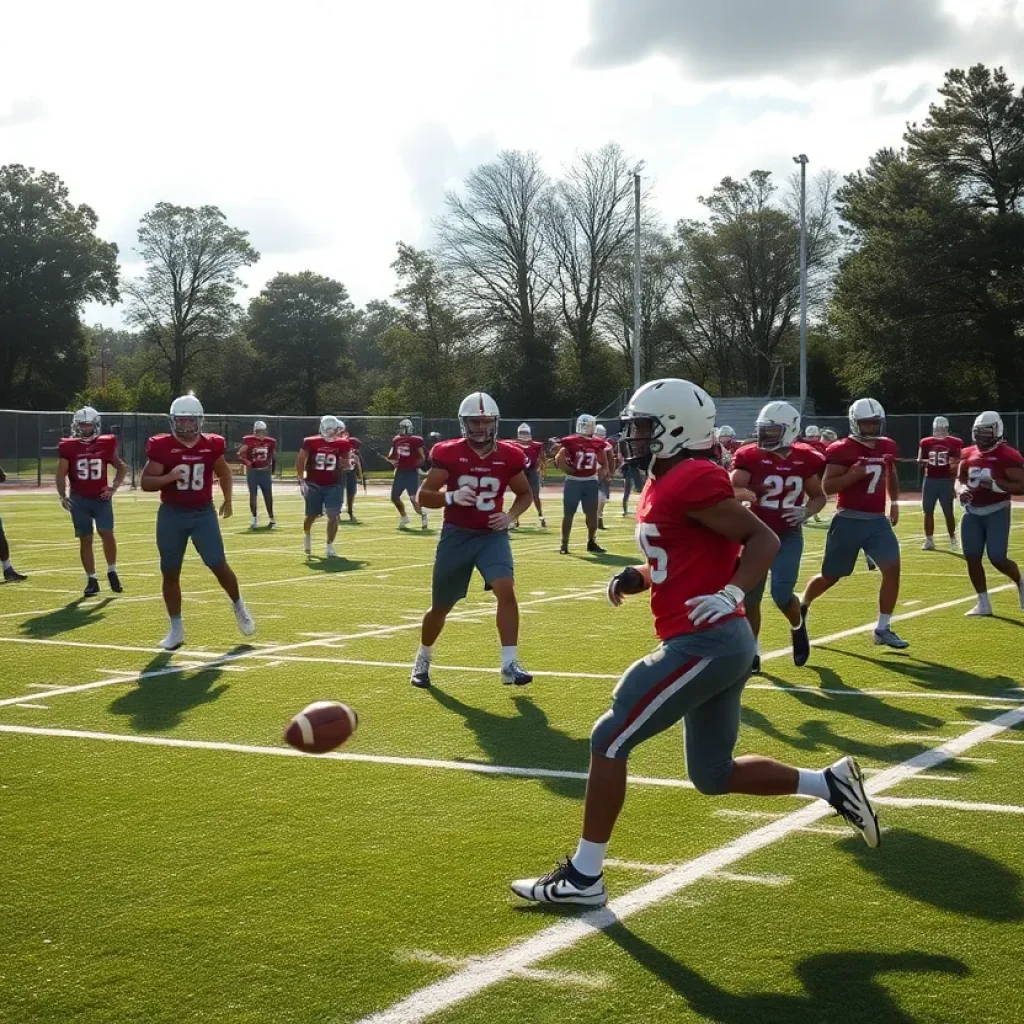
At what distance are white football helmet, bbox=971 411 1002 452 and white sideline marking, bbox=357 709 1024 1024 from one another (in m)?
6.69

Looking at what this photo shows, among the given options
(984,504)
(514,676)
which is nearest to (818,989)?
(514,676)

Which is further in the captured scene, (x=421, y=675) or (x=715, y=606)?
(x=421, y=675)

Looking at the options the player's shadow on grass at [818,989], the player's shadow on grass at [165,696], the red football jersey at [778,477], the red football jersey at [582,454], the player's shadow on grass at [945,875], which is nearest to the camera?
the player's shadow on grass at [818,989]

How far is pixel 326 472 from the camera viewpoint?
64.0ft

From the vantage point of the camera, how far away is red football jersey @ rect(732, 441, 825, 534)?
32.3 feet

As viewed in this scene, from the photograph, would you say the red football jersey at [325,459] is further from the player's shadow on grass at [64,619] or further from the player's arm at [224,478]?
the player's arm at [224,478]

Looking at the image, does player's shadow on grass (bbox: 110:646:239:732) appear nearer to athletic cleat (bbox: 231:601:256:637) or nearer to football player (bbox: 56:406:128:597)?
athletic cleat (bbox: 231:601:256:637)

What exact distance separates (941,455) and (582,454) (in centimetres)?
540

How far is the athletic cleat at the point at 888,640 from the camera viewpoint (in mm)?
10703

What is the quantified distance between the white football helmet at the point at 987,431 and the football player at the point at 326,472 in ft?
31.4

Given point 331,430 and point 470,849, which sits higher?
point 331,430

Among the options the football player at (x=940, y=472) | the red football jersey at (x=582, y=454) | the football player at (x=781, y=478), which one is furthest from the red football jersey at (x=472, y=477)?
the football player at (x=940, y=472)

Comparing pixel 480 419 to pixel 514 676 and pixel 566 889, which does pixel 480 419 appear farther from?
pixel 566 889

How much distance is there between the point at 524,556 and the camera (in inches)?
781
